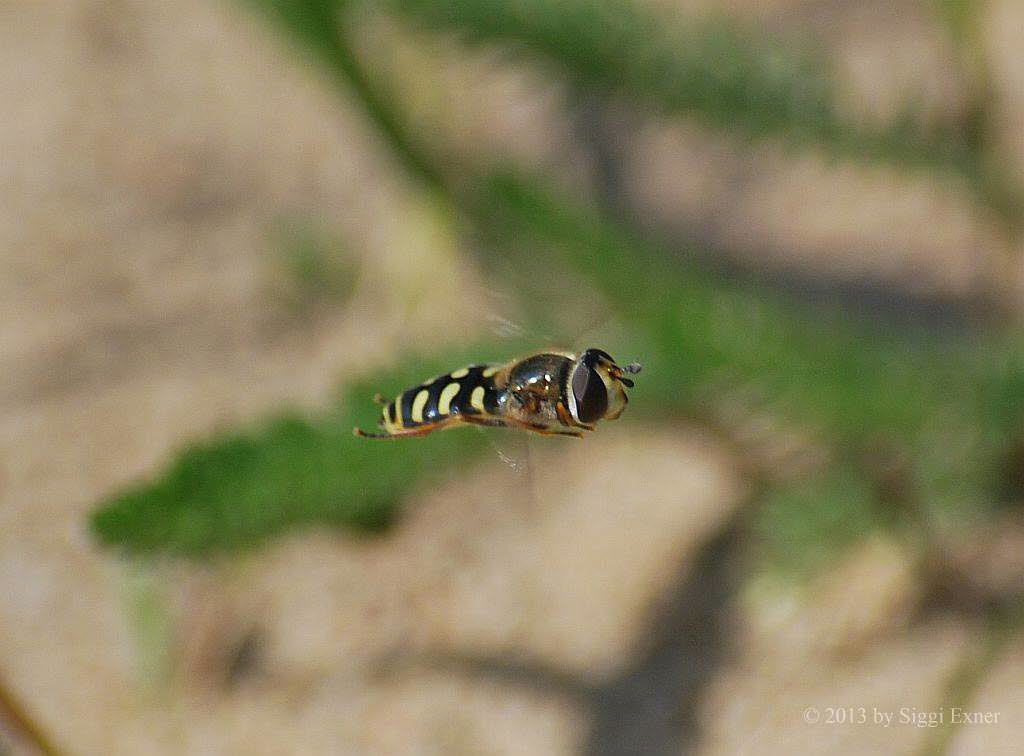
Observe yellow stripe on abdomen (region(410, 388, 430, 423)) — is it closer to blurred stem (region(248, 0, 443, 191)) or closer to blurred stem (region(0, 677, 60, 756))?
blurred stem (region(0, 677, 60, 756))

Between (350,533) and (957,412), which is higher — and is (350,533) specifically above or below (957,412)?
below

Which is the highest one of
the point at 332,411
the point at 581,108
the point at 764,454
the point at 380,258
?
the point at 581,108

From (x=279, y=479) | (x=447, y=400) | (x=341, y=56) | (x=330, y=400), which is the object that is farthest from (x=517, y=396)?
(x=341, y=56)

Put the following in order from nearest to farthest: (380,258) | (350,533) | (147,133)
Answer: (350,533), (380,258), (147,133)

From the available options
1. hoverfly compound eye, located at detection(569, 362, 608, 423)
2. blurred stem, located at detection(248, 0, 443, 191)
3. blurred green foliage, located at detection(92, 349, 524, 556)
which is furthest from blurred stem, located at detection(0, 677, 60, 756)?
blurred stem, located at detection(248, 0, 443, 191)

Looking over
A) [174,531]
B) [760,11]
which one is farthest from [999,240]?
[174,531]

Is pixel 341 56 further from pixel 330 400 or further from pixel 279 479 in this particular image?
pixel 279 479

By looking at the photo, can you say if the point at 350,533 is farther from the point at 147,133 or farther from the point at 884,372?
the point at 147,133
